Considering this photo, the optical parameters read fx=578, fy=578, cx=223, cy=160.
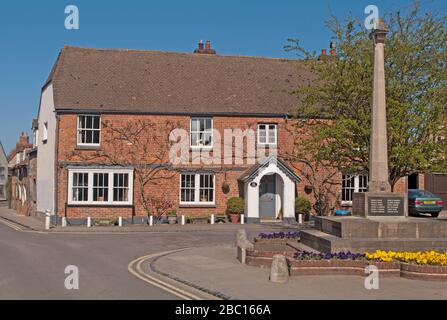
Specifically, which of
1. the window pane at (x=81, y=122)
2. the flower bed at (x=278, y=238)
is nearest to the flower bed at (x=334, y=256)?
the flower bed at (x=278, y=238)

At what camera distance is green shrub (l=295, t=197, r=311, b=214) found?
32.7 meters

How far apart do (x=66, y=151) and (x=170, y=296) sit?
20.9 m

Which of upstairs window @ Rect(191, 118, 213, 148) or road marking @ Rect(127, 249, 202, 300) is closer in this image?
road marking @ Rect(127, 249, 202, 300)

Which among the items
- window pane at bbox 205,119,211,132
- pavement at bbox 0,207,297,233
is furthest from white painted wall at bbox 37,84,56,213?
window pane at bbox 205,119,211,132

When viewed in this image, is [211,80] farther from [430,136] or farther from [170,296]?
[170,296]

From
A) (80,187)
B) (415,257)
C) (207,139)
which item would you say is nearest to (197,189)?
(207,139)

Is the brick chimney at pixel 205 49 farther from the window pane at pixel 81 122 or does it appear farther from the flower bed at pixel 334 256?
the flower bed at pixel 334 256

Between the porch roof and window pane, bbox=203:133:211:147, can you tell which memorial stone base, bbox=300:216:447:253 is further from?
window pane, bbox=203:133:211:147

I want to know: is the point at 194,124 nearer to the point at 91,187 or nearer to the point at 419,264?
the point at 91,187

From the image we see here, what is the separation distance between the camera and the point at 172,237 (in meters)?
24.7

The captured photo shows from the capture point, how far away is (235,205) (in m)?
31.8

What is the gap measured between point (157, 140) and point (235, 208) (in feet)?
18.8

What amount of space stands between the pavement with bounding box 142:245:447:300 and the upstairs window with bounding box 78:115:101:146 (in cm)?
1619
